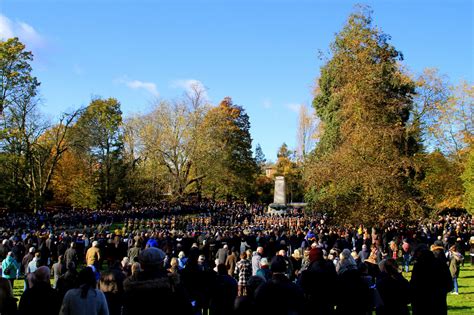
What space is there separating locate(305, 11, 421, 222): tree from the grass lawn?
657cm

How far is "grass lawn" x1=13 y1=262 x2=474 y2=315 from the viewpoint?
10.3m

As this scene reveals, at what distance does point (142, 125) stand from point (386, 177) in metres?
35.3

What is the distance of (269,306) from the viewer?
17.6ft

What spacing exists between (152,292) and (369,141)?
20728mm

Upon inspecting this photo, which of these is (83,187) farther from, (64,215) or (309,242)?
(309,242)

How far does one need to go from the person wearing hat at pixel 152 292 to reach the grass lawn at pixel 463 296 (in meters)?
7.95

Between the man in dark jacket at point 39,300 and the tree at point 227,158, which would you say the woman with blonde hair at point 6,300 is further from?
the tree at point 227,158

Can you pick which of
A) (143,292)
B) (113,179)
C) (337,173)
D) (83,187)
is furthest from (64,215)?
(143,292)

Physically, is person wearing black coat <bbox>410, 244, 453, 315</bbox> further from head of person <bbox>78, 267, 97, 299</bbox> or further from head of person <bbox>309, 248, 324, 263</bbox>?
head of person <bbox>78, 267, 97, 299</bbox>

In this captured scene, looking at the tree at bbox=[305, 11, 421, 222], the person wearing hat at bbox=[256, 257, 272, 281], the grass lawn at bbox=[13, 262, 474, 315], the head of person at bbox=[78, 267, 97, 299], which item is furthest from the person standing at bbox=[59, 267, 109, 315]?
the tree at bbox=[305, 11, 421, 222]

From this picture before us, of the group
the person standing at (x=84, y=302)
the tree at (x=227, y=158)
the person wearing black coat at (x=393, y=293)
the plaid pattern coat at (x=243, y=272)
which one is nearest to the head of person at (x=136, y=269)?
the person standing at (x=84, y=302)

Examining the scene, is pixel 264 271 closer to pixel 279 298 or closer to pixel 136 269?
pixel 279 298


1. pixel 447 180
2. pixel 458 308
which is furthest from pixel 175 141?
pixel 458 308

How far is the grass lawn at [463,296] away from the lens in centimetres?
1031
